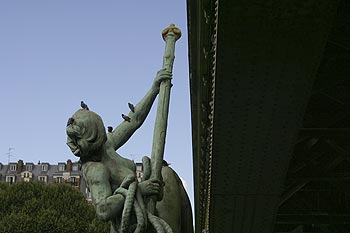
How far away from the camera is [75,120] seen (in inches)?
213

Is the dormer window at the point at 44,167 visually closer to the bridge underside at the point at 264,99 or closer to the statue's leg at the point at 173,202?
the bridge underside at the point at 264,99

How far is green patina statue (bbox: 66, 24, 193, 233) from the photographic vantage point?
5023 mm

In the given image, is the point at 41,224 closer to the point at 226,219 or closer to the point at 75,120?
the point at 226,219

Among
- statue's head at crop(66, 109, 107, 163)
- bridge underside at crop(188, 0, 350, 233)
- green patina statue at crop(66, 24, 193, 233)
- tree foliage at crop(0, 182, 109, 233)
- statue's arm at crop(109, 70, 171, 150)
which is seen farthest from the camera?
tree foliage at crop(0, 182, 109, 233)

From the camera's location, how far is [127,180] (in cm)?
510

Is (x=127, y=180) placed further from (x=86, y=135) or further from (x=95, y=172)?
(x=86, y=135)

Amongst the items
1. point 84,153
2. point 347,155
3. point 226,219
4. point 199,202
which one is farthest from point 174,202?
point 199,202

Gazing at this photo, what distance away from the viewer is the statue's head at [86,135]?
5.36 m

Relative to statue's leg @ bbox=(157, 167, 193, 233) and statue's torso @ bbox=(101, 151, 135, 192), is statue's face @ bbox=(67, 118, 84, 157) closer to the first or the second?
statue's torso @ bbox=(101, 151, 135, 192)

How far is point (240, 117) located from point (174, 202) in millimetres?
3472

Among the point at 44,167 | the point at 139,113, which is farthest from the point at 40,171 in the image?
the point at 139,113

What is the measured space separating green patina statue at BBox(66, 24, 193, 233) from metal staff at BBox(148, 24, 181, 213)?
0.04 ft

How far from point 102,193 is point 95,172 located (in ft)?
0.66

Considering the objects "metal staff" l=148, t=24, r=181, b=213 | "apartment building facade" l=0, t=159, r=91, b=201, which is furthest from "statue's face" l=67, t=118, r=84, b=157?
"apartment building facade" l=0, t=159, r=91, b=201
